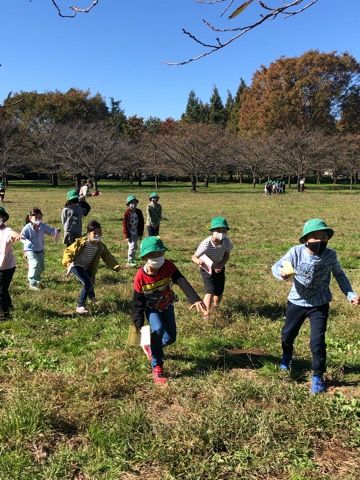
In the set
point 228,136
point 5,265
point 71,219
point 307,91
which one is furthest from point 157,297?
point 307,91

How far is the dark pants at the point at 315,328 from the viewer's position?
3.70 m

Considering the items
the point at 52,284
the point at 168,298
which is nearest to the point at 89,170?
the point at 52,284

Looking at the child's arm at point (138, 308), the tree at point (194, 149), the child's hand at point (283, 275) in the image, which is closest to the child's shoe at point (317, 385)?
the child's hand at point (283, 275)

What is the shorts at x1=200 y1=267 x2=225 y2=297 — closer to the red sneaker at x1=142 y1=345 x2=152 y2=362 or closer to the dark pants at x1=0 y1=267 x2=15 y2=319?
the red sneaker at x1=142 y1=345 x2=152 y2=362

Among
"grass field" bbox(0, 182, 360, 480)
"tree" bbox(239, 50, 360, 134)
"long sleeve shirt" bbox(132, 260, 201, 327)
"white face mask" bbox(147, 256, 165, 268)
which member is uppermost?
→ "tree" bbox(239, 50, 360, 134)

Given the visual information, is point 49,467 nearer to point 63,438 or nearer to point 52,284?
point 63,438

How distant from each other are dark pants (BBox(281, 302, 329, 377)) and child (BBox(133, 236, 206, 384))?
896 mm

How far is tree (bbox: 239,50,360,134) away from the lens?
49.2 m

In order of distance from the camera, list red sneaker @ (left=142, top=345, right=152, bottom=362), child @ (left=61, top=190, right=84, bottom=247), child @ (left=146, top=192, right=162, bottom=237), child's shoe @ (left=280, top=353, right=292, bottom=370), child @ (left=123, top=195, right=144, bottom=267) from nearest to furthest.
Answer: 1. child's shoe @ (left=280, top=353, right=292, bottom=370)
2. red sneaker @ (left=142, top=345, right=152, bottom=362)
3. child @ (left=61, top=190, right=84, bottom=247)
4. child @ (left=123, top=195, right=144, bottom=267)
5. child @ (left=146, top=192, right=162, bottom=237)

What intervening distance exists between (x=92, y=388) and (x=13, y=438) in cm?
83

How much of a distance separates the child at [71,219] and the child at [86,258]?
2169 mm

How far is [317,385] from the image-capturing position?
3697 mm

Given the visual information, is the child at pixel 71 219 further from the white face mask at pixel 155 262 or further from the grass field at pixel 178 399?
the white face mask at pixel 155 262

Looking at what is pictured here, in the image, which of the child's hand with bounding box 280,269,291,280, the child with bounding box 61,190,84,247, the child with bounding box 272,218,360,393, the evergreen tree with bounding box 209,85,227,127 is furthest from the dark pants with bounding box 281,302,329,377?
the evergreen tree with bounding box 209,85,227,127
